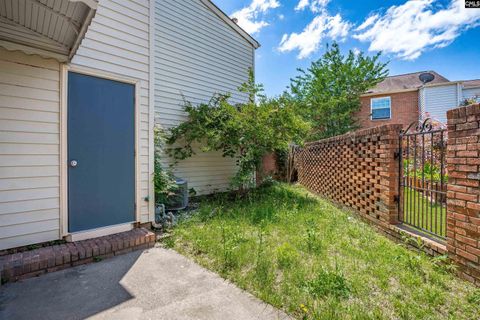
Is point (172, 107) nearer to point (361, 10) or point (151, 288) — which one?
point (151, 288)

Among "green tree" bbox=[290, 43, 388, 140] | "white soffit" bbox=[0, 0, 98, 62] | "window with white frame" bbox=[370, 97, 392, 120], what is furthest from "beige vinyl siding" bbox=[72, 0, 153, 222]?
"window with white frame" bbox=[370, 97, 392, 120]

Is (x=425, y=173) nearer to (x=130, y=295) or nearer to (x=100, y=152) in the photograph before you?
(x=130, y=295)

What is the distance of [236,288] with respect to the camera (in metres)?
2.30

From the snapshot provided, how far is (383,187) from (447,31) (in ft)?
45.9

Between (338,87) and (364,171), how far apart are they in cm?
1181

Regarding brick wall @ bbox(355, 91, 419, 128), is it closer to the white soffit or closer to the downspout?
the downspout

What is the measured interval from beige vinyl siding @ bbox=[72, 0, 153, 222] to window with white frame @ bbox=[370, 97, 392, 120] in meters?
15.3

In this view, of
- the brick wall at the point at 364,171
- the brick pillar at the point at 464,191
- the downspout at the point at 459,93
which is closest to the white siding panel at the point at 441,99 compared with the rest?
the downspout at the point at 459,93

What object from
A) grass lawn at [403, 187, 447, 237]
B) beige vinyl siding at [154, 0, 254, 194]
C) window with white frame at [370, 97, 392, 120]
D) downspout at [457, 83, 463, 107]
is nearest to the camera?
grass lawn at [403, 187, 447, 237]

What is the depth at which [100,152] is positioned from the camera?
3250 millimetres

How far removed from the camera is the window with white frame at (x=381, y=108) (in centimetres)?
1511

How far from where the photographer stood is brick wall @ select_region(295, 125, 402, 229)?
3.59 m

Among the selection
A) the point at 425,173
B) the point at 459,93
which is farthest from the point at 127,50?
the point at 459,93

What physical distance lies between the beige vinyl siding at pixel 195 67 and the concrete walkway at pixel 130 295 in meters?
3.53
